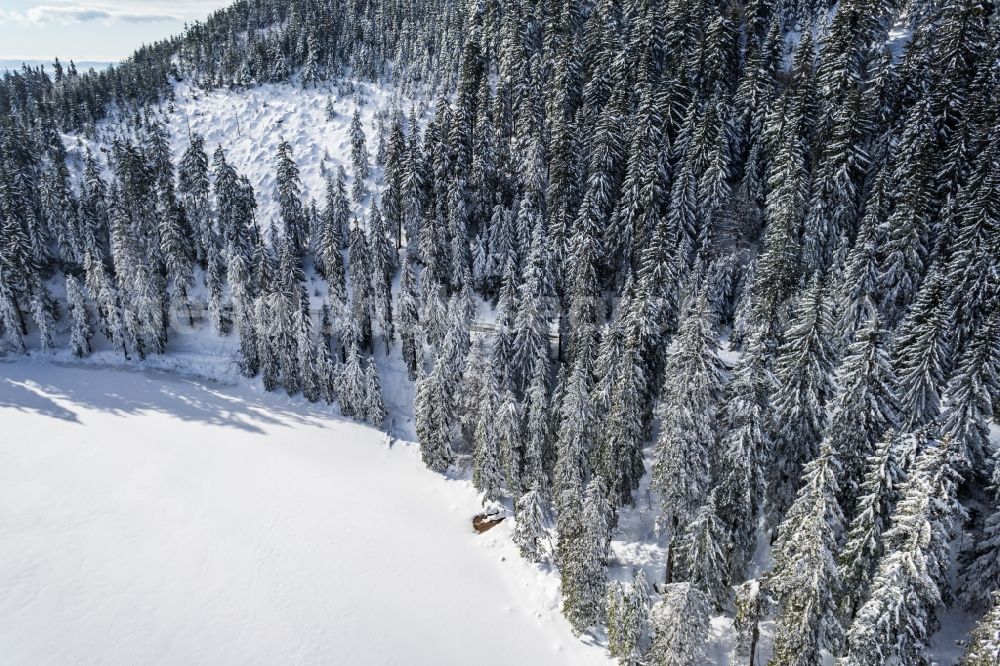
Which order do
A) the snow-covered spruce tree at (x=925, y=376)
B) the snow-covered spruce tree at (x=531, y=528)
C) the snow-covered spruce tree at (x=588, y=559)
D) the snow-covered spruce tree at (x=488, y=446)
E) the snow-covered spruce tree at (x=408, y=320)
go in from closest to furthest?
1. the snow-covered spruce tree at (x=925, y=376)
2. the snow-covered spruce tree at (x=588, y=559)
3. the snow-covered spruce tree at (x=531, y=528)
4. the snow-covered spruce tree at (x=488, y=446)
5. the snow-covered spruce tree at (x=408, y=320)

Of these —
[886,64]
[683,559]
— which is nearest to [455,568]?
[683,559]

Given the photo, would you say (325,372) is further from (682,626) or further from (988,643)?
(988,643)

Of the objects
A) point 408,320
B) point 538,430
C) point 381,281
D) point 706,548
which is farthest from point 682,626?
point 381,281

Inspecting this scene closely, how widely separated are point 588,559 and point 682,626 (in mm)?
6118

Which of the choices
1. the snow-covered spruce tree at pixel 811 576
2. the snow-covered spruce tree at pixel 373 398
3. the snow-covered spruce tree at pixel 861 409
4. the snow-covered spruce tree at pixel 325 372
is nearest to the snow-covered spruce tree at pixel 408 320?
the snow-covered spruce tree at pixel 373 398

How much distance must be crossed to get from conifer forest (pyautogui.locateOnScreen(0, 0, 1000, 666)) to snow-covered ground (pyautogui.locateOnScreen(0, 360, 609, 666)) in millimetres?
3212

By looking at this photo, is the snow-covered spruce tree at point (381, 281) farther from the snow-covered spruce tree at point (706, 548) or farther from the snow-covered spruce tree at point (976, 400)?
the snow-covered spruce tree at point (976, 400)

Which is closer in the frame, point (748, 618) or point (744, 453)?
point (748, 618)

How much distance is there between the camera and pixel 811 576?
22844mm

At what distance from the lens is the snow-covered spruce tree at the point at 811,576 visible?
896 inches

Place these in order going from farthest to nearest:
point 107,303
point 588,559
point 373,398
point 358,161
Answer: point 358,161 < point 107,303 < point 373,398 < point 588,559

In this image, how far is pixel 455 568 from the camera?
1597 inches

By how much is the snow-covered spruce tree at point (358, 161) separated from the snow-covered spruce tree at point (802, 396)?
6857cm

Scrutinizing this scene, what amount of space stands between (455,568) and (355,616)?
7.45 metres
